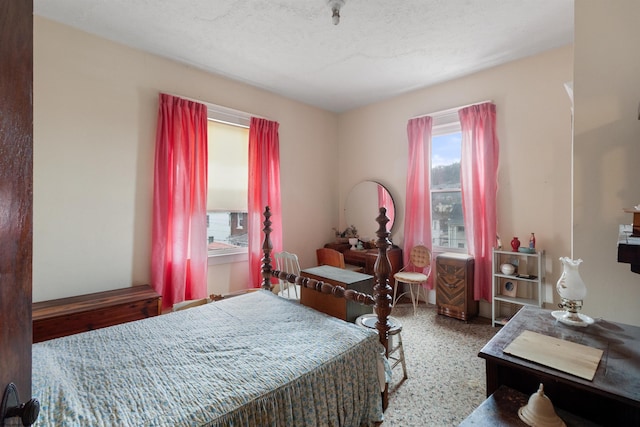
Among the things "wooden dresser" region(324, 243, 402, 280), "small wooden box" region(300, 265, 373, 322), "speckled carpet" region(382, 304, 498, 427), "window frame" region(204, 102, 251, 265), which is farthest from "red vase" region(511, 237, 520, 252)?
"window frame" region(204, 102, 251, 265)

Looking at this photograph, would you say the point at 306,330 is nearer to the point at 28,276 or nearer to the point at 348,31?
the point at 28,276

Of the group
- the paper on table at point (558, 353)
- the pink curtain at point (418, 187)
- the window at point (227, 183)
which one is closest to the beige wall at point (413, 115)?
the window at point (227, 183)

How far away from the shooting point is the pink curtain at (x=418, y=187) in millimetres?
3771

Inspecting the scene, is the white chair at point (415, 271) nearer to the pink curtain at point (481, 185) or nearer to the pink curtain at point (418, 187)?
the pink curtain at point (418, 187)

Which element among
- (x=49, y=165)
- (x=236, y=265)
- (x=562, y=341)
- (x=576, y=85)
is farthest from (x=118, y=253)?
(x=576, y=85)

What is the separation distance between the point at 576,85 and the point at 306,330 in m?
2.38

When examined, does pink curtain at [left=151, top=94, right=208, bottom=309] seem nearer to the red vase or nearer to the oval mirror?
the oval mirror

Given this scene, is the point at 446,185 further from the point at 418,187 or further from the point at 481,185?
the point at 481,185

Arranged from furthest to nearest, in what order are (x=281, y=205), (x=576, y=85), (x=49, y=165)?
(x=281, y=205) → (x=49, y=165) → (x=576, y=85)

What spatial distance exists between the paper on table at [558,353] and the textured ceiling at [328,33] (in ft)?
7.73

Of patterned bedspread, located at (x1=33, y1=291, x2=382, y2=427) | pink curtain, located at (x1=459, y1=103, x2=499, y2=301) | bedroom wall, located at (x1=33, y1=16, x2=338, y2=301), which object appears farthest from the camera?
pink curtain, located at (x1=459, y1=103, x2=499, y2=301)

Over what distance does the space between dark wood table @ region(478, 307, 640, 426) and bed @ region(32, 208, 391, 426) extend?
68 cm

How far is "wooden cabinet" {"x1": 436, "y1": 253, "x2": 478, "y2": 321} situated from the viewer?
326 centimetres

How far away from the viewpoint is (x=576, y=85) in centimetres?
191
